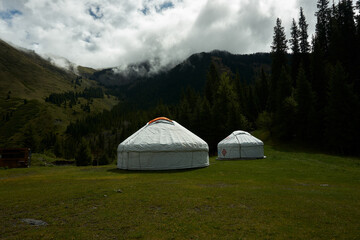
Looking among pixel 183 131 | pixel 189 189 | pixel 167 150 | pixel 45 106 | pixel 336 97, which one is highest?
pixel 45 106

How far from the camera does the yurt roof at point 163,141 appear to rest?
51.3ft

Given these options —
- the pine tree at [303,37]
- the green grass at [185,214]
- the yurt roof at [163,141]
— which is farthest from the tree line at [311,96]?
the green grass at [185,214]

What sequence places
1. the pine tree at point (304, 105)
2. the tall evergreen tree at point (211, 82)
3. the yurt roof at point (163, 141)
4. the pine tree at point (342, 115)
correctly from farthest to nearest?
the tall evergreen tree at point (211, 82) < the pine tree at point (304, 105) < the pine tree at point (342, 115) < the yurt roof at point (163, 141)

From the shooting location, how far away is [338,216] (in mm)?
5648

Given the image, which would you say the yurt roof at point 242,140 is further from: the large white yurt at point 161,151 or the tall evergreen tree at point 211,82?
the tall evergreen tree at point 211,82

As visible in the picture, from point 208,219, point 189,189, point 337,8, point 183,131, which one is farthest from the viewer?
point 337,8

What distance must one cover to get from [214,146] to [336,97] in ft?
68.0

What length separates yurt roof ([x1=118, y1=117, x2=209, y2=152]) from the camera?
15.6 meters

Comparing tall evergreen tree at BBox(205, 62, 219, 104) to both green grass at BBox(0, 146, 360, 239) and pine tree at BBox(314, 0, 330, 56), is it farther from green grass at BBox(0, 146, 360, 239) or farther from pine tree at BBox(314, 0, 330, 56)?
green grass at BBox(0, 146, 360, 239)

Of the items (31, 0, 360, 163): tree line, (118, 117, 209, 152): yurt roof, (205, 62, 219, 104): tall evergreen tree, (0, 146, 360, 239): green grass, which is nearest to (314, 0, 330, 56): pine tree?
(31, 0, 360, 163): tree line

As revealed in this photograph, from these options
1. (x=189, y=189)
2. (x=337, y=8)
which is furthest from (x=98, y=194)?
(x=337, y=8)

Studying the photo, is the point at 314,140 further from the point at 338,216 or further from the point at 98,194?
the point at 98,194

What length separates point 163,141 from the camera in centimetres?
1599

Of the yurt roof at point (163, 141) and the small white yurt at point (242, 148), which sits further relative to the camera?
the small white yurt at point (242, 148)
